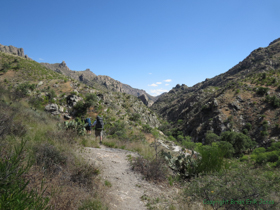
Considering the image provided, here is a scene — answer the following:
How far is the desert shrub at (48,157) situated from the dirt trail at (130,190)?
1105 millimetres

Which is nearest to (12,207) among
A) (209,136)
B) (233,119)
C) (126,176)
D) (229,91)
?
(126,176)

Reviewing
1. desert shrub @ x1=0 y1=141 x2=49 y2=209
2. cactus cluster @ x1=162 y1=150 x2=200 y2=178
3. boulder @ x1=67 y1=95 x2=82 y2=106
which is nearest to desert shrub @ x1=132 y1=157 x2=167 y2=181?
cactus cluster @ x1=162 y1=150 x2=200 y2=178

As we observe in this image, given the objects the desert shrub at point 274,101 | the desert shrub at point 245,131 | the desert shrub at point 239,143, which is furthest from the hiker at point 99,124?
the desert shrub at point 274,101

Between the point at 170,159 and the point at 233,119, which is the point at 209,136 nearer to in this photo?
the point at 233,119

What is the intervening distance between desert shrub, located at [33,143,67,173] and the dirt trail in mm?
1105

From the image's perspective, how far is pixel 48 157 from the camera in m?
3.77

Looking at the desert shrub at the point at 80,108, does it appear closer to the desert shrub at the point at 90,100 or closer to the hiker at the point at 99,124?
the desert shrub at the point at 90,100

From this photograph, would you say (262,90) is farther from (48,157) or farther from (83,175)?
(48,157)

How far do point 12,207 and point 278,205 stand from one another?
4253 mm

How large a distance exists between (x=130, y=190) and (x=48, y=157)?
104 inches

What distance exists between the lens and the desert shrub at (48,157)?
3484 millimetres

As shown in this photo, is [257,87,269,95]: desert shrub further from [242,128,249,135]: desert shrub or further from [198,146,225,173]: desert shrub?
[198,146,225,173]: desert shrub

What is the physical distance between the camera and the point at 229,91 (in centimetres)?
3884

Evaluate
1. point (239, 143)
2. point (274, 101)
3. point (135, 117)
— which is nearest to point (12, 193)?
point (135, 117)
